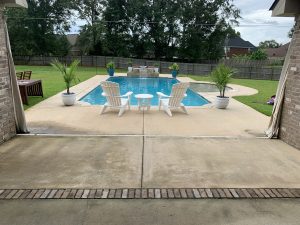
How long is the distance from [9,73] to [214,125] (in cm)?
453

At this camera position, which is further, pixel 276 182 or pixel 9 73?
pixel 9 73

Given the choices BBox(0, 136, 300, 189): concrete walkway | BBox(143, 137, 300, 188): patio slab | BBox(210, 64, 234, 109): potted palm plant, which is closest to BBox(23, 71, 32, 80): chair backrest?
BBox(0, 136, 300, 189): concrete walkway

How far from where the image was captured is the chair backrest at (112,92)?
7422 mm

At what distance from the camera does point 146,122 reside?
674 centimetres

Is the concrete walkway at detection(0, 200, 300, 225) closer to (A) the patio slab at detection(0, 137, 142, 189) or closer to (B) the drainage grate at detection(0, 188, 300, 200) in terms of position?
(B) the drainage grate at detection(0, 188, 300, 200)

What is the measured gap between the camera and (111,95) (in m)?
7.57

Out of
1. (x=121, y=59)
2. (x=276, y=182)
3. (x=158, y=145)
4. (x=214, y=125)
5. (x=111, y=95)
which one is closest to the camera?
(x=276, y=182)

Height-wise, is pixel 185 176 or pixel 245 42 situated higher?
pixel 245 42

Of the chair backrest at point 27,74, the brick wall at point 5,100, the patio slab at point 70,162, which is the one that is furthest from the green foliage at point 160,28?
the patio slab at point 70,162

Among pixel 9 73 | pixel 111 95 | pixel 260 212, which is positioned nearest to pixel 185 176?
pixel 260 212

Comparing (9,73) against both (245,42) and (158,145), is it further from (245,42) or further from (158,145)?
(245,42)

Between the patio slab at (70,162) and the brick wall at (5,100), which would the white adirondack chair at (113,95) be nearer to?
the patio slab at (70,162)

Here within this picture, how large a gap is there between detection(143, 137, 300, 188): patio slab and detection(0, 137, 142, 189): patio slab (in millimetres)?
282

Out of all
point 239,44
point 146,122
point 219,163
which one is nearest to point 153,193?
point 219,163
